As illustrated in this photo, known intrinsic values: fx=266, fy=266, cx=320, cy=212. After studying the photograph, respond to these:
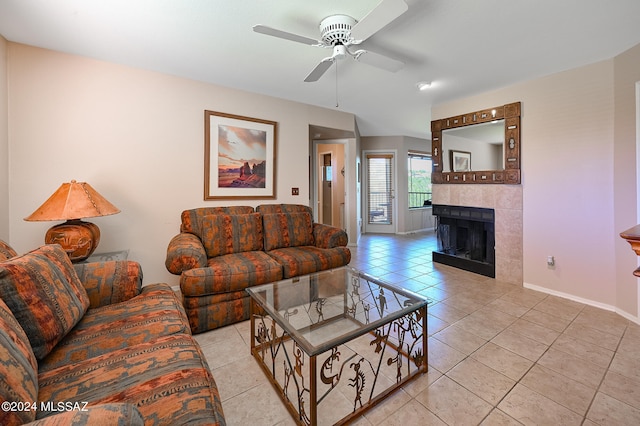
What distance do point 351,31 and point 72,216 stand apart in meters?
2.44

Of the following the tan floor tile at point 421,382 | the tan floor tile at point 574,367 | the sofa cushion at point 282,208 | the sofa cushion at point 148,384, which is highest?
the sofa cushion at point 282,208

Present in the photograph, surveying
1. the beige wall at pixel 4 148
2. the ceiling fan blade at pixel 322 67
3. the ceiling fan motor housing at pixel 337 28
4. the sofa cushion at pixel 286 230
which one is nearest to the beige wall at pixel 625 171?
the ceiling fan motor housing at pixel 337 28

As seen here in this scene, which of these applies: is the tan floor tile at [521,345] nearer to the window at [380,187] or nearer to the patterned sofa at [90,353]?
the patterned sofa at [90,353]

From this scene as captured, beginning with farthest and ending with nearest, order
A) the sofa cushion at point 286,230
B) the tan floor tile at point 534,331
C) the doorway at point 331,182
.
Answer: the doorway at point 331,182
the sofa cushion at point 286,230
the tan floor tile at point 534,331

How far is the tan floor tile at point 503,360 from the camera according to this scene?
1650 mm

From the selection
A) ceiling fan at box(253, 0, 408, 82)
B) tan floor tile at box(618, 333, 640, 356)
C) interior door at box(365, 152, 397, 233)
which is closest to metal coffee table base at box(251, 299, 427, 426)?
tan floor tile at box(618, 333, 640, 356)

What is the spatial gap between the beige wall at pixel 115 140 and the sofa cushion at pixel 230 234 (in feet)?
1.62

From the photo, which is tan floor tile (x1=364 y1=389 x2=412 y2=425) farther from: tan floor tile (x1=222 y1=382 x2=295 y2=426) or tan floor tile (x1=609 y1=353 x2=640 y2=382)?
tan floor tile (x1=609 y1=353 x2=640 y2=382)

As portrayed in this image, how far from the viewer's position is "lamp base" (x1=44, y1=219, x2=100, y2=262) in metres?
2.04

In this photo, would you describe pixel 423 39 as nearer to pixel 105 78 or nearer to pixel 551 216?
pixel 551 216

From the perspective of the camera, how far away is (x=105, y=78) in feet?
8.50

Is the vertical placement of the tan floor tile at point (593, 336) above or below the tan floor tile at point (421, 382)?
above

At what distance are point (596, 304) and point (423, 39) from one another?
299cm

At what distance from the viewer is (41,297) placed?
1.13m
